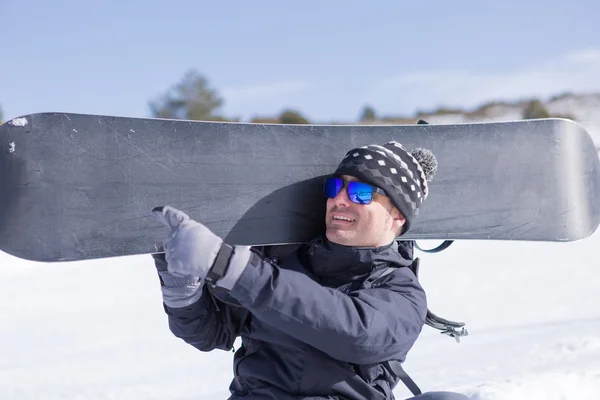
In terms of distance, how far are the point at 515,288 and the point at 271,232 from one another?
370 cm

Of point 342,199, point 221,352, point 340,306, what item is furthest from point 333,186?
point 221,352

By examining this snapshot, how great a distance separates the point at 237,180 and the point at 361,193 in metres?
0.51

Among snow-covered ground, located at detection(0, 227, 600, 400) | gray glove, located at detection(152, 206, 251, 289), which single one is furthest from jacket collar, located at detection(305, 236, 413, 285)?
snow-covered ground, located at detection(0, 227, 600, 400)

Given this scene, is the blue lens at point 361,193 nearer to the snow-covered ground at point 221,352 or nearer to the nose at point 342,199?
the nose at point 342,199

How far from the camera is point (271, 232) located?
2.13 meters

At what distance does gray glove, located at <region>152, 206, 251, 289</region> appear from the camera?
137cm

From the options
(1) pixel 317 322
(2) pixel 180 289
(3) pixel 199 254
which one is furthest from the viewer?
(2) pixel 180 289

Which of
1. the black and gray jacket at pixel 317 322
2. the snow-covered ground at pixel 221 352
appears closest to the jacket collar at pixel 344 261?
the black and gray jacket at pixel 317 322

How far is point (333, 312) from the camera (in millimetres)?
1505

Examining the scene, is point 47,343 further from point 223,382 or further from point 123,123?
point 123,123

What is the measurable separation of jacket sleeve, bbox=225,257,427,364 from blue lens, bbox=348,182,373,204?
259 mm

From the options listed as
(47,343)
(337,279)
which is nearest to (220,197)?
(337,279)

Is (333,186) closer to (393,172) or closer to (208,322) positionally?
(393,172)

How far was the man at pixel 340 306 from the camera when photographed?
60.1 inches
